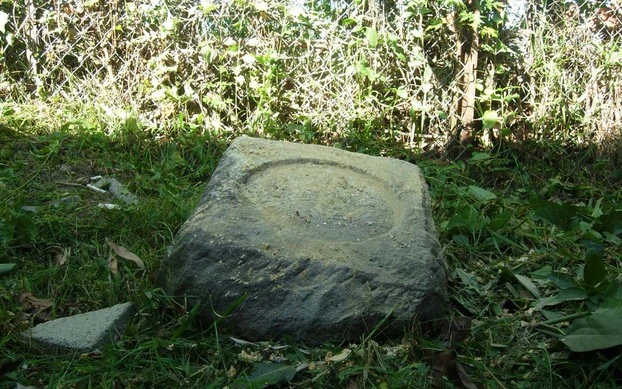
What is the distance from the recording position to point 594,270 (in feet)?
8.27

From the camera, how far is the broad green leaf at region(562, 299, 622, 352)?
225 cm

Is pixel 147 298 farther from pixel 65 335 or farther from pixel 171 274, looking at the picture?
pixel 65 335

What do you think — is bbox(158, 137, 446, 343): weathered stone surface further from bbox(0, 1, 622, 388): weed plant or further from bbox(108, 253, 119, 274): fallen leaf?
bbox(108, 253, 119, 274): fallen leaf

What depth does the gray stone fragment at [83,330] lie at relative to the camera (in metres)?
2.43

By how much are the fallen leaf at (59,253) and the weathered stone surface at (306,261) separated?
2.02 ft

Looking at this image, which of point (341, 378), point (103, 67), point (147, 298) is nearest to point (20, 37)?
point (103, 67)

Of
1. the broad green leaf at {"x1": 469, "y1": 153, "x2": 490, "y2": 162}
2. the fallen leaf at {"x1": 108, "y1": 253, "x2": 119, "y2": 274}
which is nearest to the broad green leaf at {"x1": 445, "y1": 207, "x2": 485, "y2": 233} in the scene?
the broad green leaf at {"x1": 469, "y1": 153, "x2": 490, "y2": 162}

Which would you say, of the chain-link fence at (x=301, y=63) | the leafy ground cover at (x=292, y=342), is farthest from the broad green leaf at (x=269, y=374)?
the chain-link fence at (x=301, y=63)

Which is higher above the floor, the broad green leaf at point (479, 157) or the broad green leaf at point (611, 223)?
the broad green leaf at point (611, 223)

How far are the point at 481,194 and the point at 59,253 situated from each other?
88.5 inches

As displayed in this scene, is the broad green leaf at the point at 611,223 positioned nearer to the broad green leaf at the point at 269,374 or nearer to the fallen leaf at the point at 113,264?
the broad green leaf at the point at 269,374

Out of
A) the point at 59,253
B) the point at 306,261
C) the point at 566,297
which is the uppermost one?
the point at 306,261

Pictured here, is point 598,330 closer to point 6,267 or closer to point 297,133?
point 6,267

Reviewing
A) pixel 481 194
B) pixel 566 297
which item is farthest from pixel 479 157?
pixel 566 297
